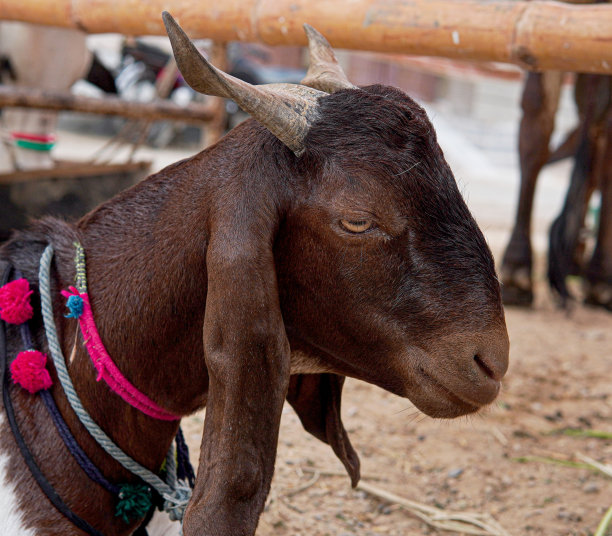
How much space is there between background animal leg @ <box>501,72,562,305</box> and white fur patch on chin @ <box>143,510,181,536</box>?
11.2ft

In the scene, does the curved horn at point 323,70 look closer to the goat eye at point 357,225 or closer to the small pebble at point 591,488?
the goat eye at point 357,225

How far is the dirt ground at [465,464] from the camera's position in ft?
8.70

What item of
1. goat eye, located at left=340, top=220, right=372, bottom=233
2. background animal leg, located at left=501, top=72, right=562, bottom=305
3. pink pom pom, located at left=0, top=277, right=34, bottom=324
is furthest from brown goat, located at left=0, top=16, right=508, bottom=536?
background animal leg, located at left=501, top=72, right=562, bottom=305

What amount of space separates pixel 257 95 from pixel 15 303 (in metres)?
0.74

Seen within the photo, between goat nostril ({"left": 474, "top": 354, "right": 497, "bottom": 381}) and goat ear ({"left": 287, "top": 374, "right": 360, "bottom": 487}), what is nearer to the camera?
goat nostril ({"left": 474, "top": 354, "right": 497, "bottom": 381})

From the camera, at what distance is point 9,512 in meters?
1.66

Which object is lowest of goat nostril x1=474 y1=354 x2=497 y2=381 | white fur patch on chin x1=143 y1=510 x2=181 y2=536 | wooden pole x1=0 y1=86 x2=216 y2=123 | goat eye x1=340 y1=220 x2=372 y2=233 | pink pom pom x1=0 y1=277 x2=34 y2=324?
white fur patch on chin x1=143 y1=510 x2=181 y2=536

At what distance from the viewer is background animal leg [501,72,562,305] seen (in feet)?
15.6

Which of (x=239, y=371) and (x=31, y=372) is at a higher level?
(x=239, y=371)

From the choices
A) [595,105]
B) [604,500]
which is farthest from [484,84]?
[604,500]

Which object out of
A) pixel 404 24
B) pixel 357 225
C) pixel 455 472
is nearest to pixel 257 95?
pixel 357 225

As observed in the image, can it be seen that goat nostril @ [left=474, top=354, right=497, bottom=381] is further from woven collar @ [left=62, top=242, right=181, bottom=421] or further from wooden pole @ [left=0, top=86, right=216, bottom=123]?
wooden pole @ [left=0, top=86, right=216, bottom=123]

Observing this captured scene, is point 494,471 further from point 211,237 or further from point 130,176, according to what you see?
point 130,176

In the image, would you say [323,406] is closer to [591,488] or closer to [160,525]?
[160,525]
